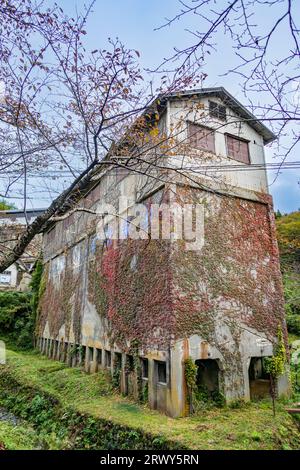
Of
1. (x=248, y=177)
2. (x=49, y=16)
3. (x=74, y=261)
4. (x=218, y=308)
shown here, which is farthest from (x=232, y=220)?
(x=74, y=261)

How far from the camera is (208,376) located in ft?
24.4

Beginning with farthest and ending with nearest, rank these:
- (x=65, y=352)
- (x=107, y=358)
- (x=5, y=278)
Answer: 1. (x=5, y=278)
2. (x=65, y=352)
3. (x=107, y=358)

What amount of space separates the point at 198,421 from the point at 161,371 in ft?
4.26

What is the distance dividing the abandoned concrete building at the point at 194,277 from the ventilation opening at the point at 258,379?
0.08 feet

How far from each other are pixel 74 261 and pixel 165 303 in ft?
24.4

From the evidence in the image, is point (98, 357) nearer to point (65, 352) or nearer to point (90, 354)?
point (90, 354)

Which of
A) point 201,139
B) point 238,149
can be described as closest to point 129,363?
point 201,139

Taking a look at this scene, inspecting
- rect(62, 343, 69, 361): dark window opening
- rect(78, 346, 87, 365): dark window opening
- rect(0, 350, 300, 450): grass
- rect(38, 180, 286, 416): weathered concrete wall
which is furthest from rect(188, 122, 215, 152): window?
rect(62, 343, 69, 361): dark window opening

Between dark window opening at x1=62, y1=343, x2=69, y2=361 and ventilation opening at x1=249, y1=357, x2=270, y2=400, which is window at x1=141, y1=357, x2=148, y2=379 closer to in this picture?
ventilation opening at x1=249, y1=357, x2=270, y2=400

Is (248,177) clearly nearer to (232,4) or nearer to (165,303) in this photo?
(165,303)

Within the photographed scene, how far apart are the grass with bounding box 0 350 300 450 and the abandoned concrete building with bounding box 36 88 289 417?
33cm

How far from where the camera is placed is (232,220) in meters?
8.57

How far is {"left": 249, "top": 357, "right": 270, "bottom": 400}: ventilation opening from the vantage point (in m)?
7.77

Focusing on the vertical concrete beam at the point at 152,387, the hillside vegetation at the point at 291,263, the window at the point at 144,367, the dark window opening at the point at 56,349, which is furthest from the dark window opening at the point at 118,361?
the hillside vegetation at the point at 291,263
